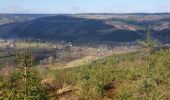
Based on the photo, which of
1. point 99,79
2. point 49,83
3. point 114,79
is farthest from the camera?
point 49,83

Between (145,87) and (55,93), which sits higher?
(145,87)

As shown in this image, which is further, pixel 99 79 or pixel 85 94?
pixel 99 79

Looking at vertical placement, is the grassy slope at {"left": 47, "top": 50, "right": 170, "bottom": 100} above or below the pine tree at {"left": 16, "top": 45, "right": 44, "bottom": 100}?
below

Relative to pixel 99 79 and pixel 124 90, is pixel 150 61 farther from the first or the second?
pixel 99 79

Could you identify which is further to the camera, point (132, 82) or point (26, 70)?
point (132, 82)

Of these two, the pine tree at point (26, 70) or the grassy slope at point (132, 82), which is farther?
the grassy slope at point (132, 82)

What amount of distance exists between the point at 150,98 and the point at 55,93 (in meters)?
53.9

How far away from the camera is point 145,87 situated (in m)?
90.8

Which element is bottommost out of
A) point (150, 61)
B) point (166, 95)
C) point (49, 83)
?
point (49, 83)

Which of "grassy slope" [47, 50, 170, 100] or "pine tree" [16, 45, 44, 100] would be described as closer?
"pine tree" [16, 45, 44, 100]

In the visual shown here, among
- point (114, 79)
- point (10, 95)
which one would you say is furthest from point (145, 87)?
point (114, 79)

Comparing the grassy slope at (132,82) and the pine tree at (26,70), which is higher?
A: the pine tree at (26,70)

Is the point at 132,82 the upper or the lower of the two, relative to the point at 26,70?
lower

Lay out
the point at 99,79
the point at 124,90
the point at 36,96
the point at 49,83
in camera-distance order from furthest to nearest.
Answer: the point at 49,83, the point at 99,79, the point at 124,90, the point at 36,96
